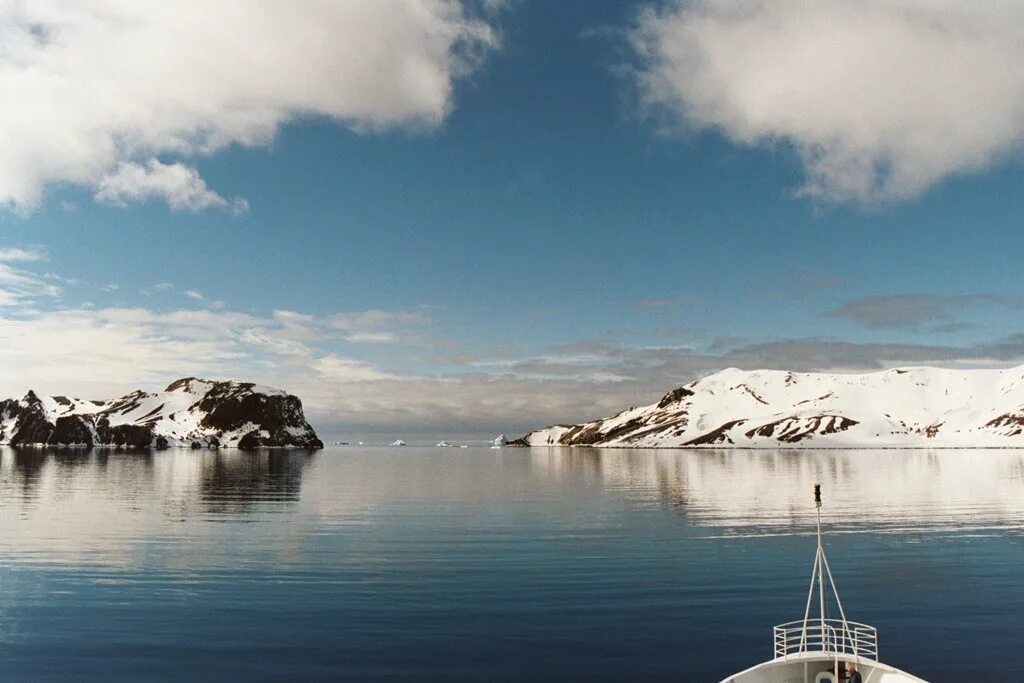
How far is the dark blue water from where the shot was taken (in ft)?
106

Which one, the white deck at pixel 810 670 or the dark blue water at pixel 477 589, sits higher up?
the white deck at pixel 810 670

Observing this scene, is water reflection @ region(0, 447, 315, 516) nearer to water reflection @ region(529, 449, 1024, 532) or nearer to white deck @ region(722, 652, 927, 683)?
water reflection @ region(529, 449, 1024, 532)

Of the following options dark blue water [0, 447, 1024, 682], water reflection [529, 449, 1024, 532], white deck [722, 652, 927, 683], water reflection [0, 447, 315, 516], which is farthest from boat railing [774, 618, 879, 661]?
water reflection [0, 447, 315, 516]

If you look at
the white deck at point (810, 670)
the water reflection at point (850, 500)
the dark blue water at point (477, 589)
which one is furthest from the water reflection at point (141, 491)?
the white deck at point (810, 670)

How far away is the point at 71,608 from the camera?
40906 millimetres

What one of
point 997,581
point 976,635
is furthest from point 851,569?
point 976,635

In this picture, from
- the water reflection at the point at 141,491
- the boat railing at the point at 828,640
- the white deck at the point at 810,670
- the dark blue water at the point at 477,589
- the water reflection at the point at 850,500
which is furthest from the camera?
the water reflection at the point at 141,491

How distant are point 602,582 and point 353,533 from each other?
1293 inches

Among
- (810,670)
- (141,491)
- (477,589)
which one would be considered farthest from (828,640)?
(141,491)

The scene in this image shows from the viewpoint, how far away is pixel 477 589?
150ft

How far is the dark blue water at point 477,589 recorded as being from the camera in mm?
32188

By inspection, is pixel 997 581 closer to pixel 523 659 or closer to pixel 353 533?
pixel 523 659

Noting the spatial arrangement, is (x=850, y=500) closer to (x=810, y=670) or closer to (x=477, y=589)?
(x=477, y=589)

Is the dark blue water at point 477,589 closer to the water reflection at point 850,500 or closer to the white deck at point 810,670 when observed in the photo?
the water reflection at point 850,500
